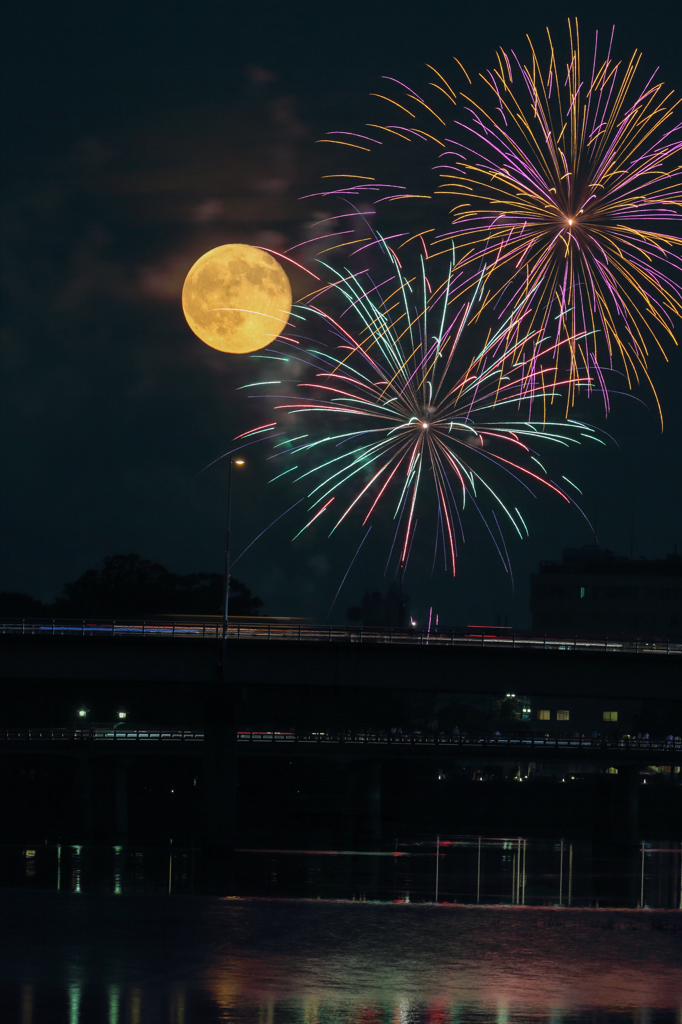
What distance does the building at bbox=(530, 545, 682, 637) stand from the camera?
173250 millimetres

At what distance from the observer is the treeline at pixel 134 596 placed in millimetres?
127438

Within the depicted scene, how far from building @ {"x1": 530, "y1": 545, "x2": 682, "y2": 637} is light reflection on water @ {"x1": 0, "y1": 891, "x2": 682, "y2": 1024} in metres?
145

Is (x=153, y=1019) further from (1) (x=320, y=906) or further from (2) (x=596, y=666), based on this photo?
(2) (x=596, y=666)

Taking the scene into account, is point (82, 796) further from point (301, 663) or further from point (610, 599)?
point (610, 599)

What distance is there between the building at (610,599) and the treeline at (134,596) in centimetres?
5085

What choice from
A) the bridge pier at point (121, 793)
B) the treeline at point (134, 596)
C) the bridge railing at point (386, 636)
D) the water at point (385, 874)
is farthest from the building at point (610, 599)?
the bridge railing at point (386, 636)

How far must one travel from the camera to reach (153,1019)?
1744 cm

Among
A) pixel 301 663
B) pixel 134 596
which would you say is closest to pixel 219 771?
pixel 301 663

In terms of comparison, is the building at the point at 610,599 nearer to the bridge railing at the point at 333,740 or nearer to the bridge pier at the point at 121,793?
the bridge railing at the point at 333,740

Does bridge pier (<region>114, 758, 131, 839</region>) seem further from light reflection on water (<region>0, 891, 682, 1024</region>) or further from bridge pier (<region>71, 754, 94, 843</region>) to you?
light reflection on water (<region>0, 891, 682, 1024</region>)

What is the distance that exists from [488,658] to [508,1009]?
4945 centimetres

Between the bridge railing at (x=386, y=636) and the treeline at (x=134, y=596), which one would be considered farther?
the treeline at (x=134, y=596)

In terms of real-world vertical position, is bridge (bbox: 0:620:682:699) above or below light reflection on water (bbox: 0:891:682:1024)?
above

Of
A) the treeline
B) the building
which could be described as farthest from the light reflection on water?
the building
